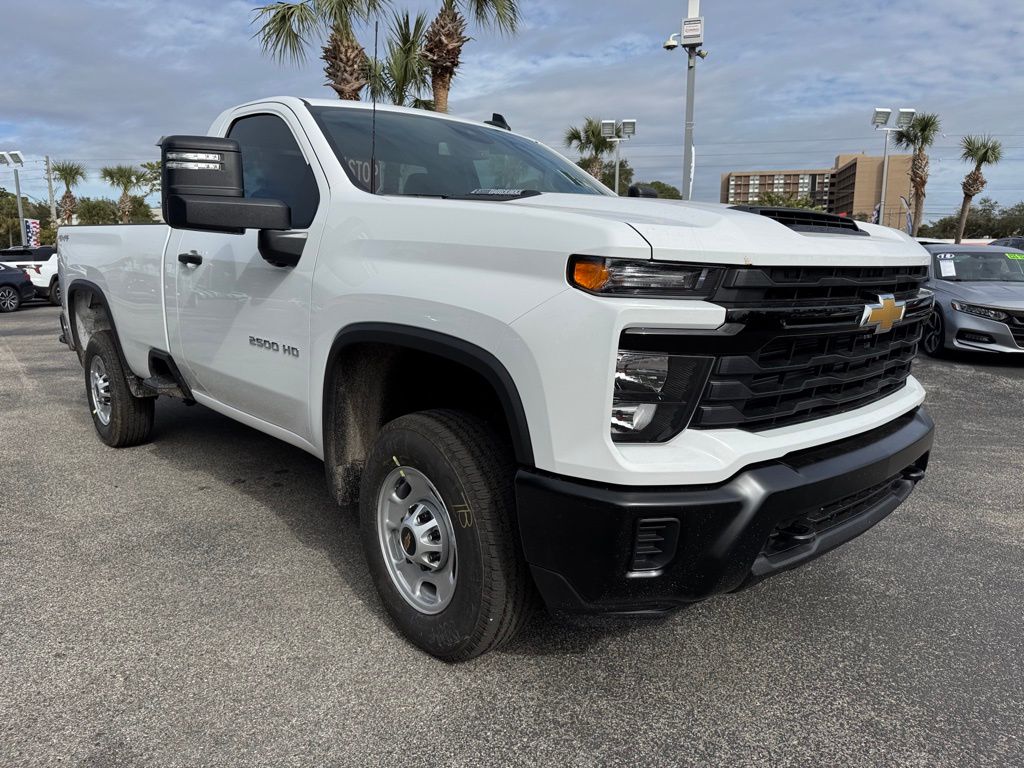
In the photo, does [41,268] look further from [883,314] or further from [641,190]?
[883,314]

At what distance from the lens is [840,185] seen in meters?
84.4

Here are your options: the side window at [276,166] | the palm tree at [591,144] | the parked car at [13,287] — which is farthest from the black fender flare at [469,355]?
the palm tree at [591,144]

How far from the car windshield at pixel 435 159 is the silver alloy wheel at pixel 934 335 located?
749 cm

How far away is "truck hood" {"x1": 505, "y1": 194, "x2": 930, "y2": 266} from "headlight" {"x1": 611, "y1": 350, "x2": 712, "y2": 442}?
27 cm

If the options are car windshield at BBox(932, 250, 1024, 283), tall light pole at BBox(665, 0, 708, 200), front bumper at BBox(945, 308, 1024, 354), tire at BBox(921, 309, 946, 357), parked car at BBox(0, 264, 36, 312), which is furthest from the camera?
parked car at BBox(0, 264, 36, 312)

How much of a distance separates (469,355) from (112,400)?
3.67 meters

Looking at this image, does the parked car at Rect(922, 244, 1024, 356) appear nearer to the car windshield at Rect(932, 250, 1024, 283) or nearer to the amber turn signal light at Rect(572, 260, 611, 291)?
the car windshield at Rect(932, 250, 1024, 283)

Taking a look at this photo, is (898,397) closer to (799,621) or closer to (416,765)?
(799,621)

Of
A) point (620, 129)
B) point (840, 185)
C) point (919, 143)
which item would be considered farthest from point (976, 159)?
point (840, 185)

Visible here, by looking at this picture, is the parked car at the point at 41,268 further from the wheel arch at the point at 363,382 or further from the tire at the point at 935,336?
the wheel arch at the point at 363,382

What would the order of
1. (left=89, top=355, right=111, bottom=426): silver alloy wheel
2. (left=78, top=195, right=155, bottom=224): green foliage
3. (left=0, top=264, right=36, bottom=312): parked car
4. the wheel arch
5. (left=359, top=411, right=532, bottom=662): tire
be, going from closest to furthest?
(left=359, top=411, right=532, bottom=662): tire, the wheel arch, (left=89, top=355, right=111, bottom=426): silver alloy wheel, (left=0, top=264, right=36, bottom=312): parked car, (left=78, top=195, right=155, bottom=224): green foliage

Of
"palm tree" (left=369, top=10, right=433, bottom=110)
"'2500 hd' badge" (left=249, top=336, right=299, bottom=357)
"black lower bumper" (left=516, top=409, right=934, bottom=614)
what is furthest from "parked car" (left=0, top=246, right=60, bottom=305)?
"black lower bumper" (left=516, top=409, right=934, bottom=614)

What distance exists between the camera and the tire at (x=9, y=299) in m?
18.3

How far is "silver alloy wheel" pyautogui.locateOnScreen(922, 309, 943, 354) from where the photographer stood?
965cm
